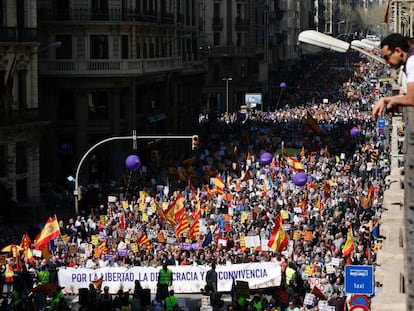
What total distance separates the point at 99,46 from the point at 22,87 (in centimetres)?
1057

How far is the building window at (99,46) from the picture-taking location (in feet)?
184

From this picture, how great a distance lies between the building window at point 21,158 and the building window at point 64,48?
10.0m

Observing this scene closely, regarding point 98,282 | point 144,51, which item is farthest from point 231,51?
point 98,282

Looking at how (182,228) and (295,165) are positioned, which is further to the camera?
(295,165)

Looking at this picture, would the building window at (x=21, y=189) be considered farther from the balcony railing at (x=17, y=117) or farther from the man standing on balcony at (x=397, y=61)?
the man standing on balcony at (x=397, y=61)

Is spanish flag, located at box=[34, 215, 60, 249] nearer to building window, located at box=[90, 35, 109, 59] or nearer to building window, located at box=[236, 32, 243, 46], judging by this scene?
building window, located at box=[90, 35, 109, 59]

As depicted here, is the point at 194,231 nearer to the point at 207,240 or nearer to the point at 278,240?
the point at 207,240

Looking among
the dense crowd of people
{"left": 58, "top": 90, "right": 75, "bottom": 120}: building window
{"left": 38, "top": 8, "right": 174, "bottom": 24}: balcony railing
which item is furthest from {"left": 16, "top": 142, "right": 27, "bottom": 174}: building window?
{"left": 38, "top": 8, "right": 174, "bottom": 24}: balcony railing

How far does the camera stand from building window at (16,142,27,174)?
151ft

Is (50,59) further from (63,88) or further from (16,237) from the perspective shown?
(16,237)

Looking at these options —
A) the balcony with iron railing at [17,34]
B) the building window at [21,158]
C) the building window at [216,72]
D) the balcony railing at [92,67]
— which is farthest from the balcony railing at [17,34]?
the building window at [216,72]

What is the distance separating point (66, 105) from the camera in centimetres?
5631

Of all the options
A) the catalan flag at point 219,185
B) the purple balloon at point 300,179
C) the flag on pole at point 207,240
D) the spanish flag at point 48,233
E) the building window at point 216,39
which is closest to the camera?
the spanish flag at point 48,233

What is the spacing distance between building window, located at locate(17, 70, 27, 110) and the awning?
53.8ft
